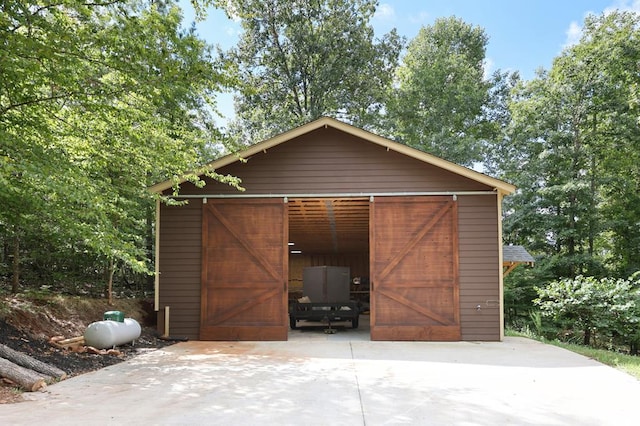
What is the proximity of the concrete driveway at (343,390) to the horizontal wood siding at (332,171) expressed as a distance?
3106 mm

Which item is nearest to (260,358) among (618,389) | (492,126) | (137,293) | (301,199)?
(301,199)

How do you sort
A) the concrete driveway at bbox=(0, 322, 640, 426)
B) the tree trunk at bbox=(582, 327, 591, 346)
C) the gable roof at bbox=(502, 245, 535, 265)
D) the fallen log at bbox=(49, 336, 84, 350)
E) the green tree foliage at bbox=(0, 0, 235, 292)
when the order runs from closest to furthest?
the concrete driveway at bbox=(0, 322, 640, 426) < the green tree foliage at bbox=(0, 0, 235, 292) < the fallen log at bbox=(49, 336, 84, 350) < the tree trunk at bbox=(582, 327, 591, 346) < the gable roof at bbox=(502, 245, 535, 265)

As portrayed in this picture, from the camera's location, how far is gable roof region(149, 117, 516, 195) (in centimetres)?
895

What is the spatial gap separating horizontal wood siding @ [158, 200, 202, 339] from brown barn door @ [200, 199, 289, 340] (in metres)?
0.15

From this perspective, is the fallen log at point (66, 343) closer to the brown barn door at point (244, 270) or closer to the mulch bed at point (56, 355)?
the mulch bed at point (56, 355)

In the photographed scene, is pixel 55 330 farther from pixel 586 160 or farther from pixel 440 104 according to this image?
pixel 440 104

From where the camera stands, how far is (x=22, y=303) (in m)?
7.81

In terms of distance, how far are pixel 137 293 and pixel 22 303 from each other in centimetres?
490

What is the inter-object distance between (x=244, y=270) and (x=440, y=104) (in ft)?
56.0

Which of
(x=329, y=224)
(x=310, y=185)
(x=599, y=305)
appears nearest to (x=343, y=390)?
(x=310, y=185)

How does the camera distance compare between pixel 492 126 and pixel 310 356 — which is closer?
pixel 310 356

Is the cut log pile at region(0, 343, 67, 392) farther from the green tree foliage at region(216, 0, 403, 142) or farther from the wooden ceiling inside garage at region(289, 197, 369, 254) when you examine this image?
the green tree foliage at region(216, 0, 403, 142)

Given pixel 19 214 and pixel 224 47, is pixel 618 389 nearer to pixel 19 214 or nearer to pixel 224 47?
pixel 19 214

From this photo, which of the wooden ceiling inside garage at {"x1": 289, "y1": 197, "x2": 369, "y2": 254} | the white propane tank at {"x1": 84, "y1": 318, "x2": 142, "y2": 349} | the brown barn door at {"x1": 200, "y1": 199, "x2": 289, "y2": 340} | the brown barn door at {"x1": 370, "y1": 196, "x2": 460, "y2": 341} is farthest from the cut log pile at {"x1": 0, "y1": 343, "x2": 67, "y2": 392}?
the brown barn door at {"x1": 370, "y1": 196, "x2": 460, "y2": 341}
